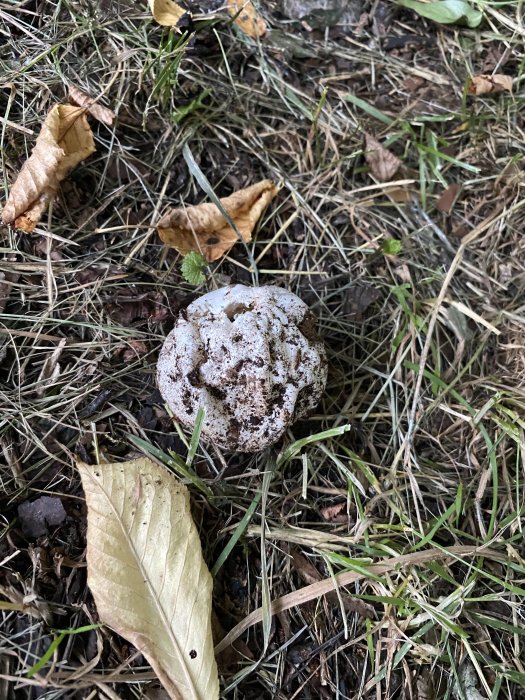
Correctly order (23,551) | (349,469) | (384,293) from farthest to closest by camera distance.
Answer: (384,293) < (349,469) < (23,551)

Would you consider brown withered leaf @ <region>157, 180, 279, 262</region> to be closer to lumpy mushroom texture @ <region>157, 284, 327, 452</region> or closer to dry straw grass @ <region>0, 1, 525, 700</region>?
dry straw grass @ <region>0, 1, 525, 700</region>

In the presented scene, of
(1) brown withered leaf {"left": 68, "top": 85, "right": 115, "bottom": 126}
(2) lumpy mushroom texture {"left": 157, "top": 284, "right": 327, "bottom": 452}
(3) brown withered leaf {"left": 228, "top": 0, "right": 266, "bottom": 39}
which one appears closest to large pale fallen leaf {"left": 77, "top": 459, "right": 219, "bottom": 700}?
(2) lumpy mushroom texture {"left": 157, "top": 284, "right": 327, "bottom": 452}

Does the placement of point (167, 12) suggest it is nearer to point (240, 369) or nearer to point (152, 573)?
point (240, 369)

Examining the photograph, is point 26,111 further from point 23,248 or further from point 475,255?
point 475,255

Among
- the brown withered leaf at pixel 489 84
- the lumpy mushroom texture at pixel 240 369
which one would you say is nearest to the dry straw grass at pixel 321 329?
the brown withered leaf at pixel 489 84

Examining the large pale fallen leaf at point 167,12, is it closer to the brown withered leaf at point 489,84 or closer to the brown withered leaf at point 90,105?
the brown withered leaf at point 90,105

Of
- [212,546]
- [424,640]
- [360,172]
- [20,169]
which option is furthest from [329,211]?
[424,640]

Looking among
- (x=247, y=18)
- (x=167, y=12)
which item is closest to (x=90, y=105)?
(x=167, y=12)
